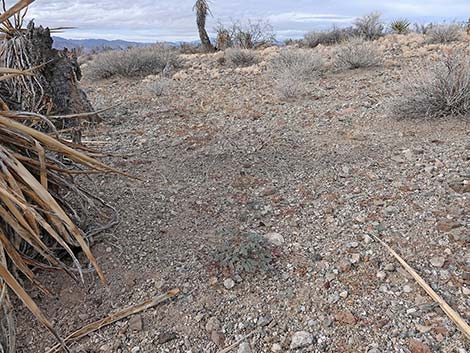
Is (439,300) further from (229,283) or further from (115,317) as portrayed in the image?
(115,317)

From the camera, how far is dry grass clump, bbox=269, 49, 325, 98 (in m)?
6.10

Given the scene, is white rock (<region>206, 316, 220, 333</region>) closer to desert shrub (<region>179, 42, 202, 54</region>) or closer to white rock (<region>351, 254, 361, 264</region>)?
white rock (<region>351, 254, 361, 264</region>)

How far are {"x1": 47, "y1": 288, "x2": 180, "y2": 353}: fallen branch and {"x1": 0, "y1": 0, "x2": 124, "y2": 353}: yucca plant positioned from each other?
0.25 meters

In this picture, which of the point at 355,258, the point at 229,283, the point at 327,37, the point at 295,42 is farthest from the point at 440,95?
the point at 295,42

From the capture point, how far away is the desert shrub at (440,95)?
445cm

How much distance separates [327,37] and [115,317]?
1466 cm

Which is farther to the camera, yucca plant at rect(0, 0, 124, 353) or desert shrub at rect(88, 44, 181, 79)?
desert shrub at rect(88, 44, 181, 79)

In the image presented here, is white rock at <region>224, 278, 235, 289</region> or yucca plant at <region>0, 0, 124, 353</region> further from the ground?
yucca plant at <region>0, 0, 124, 353</region>

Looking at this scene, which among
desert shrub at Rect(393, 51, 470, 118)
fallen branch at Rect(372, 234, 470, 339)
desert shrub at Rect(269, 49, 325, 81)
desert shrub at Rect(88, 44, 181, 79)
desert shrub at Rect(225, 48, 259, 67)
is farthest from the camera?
desert shrub at Rect(225, 48, 259, 67)

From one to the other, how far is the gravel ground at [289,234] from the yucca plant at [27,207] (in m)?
0.24


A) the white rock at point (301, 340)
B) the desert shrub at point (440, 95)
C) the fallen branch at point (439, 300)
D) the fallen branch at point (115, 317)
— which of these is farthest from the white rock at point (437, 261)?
the desert shrub at point (440, 95)

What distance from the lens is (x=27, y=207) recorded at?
67.7 inches

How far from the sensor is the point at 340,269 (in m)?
2.39

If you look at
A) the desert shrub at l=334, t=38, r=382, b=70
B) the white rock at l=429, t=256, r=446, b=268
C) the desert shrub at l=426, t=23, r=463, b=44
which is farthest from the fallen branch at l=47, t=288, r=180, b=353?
the desert shrub at l=426, t=23, r=463, b=44
